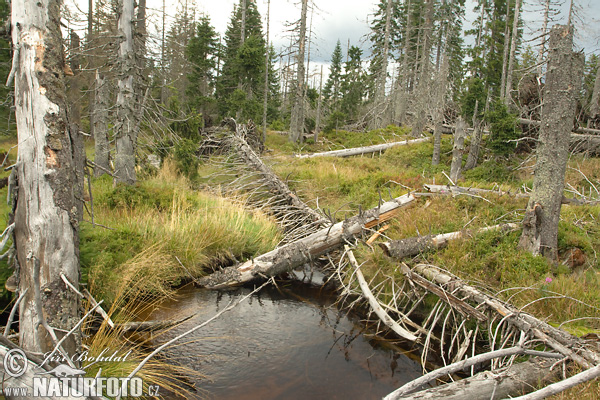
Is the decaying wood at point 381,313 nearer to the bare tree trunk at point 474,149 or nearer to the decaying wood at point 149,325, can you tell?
the decaying wood at point 149,325

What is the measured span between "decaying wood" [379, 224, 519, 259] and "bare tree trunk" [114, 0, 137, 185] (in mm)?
6329

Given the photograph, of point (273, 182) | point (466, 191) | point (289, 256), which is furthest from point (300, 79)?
point (289, 256)

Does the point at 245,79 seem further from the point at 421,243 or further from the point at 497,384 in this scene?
the point at 497,384

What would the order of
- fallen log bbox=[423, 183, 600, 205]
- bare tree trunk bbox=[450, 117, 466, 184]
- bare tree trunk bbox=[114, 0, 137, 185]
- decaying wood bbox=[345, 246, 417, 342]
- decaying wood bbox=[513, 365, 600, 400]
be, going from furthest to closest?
bare tree trunk bbox=[450, 117, 466, 184]
bare tree trunk bbox=[114, 0, 137, 185]
fallen log bbox=[423, 183, 600, 205]
decaying wood bbox=[345, 246, 417, 342]
decaying wood bbox=[513, 365, 600, 400]

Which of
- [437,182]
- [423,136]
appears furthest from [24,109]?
[423,136]

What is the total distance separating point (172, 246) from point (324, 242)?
282 cm

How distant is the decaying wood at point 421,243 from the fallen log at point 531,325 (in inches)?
30.8

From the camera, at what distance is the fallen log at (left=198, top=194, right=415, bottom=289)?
21.8 feet

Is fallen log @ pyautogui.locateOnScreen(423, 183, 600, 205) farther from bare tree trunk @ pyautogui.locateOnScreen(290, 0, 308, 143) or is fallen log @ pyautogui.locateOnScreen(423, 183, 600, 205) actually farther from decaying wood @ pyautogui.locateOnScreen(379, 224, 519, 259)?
bare tree trunk @ pyautogui.locateOnScreen(290, 0, 308, 143)

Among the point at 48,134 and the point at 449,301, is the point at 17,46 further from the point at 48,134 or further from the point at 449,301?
the point at 449,301

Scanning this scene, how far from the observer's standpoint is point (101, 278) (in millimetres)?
4984

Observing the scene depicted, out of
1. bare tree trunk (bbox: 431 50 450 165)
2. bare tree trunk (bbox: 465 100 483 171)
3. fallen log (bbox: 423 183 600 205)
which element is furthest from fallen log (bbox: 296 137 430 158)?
fallen log (bbox: 423 183 600 205)

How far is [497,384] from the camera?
3.48m

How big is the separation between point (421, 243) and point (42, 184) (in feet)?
17.5
